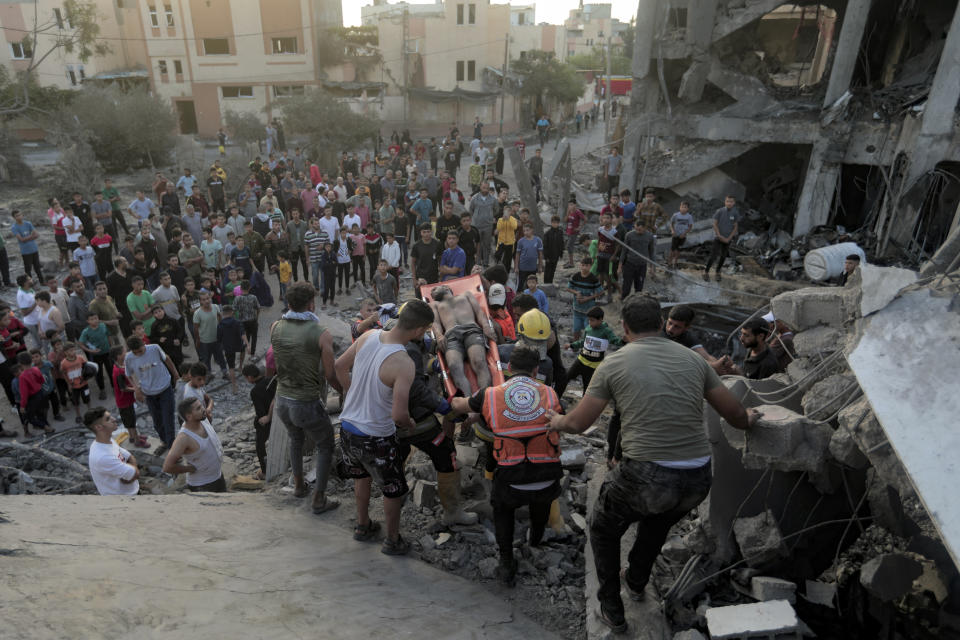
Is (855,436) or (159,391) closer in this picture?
(855,436)

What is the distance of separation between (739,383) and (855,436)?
2.75ft

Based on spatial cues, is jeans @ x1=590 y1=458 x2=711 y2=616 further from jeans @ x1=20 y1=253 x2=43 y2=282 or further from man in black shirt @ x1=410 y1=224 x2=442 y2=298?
jeans @ x1=20 y1=253 x2=43 y2=282

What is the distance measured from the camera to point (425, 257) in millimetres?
10094

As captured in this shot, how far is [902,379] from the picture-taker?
264 centimetres

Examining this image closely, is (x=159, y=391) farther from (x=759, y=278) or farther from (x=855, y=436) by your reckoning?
(x=759, y=278)

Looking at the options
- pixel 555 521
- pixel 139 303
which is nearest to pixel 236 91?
pixel 139 303

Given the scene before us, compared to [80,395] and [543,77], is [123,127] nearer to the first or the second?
[80,395]

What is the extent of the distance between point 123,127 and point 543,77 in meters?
24.9

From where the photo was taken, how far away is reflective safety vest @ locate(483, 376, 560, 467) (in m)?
3.49

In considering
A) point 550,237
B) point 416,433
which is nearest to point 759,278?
point 550,237

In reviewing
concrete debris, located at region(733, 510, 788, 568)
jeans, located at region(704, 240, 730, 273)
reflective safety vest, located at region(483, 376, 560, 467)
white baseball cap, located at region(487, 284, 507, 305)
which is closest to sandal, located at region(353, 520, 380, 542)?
reflective safety vest, located at region(483, 376, 560, 467)

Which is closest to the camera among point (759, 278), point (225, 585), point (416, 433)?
point (225, 585)

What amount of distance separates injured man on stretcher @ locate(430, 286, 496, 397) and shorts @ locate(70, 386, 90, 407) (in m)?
5.43

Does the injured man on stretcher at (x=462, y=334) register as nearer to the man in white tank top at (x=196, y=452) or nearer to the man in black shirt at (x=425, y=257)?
the man in white tank top at (x=196, y=452)
